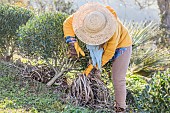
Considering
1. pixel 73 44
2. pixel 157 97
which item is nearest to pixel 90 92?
pixel 73 44

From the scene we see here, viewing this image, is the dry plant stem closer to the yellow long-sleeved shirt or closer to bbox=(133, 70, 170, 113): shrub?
the yellow long-sleeved shirt

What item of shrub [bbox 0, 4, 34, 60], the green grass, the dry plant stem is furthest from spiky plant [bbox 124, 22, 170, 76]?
the green grass

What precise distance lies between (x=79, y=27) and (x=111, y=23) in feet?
1.28

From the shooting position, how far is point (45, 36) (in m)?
4.81

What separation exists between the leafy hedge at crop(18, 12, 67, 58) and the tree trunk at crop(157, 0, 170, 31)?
7.89 meters

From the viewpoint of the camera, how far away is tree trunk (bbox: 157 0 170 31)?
11953 millimetres

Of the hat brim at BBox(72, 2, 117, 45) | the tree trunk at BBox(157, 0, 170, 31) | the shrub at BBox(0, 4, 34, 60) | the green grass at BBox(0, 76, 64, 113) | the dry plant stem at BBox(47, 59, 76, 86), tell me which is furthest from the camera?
the tree trunk at BBox(157, 0, 170, 31)

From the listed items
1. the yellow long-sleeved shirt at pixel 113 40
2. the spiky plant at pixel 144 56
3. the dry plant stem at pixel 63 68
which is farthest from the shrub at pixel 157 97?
the spiky plant at pixel 144 56

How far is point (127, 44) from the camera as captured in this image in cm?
404

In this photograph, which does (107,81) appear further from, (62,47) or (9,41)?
(9,41)

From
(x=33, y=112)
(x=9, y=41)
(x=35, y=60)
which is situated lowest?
(x=33, y=112)

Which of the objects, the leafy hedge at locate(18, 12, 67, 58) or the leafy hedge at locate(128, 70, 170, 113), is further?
the leafy hedge at locate(18, 12, 67, 58)

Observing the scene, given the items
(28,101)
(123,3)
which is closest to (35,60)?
(28,101)

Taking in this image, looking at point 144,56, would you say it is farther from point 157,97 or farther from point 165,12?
point 165,12
